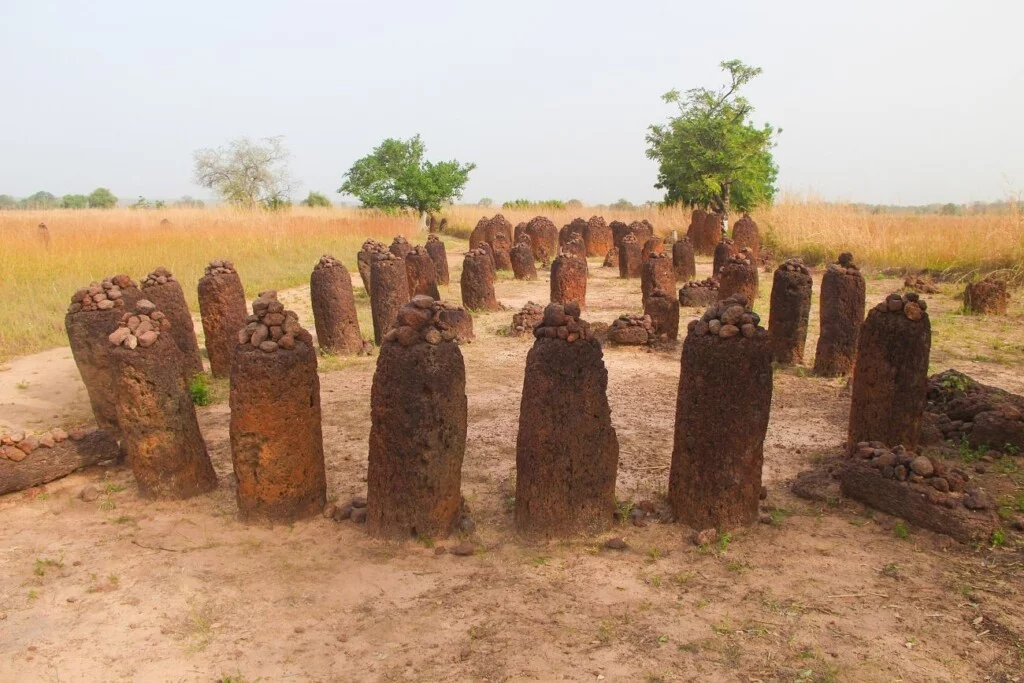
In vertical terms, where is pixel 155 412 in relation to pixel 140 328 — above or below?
below

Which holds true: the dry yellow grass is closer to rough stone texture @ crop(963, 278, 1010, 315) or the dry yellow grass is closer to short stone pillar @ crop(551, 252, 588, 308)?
rough stone texture @ crop(963, 278, 1010, 315)

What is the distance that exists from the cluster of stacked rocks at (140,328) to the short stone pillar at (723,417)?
3390 mm

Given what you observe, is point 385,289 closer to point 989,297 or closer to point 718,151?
point 989,297

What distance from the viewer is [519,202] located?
36094 mm

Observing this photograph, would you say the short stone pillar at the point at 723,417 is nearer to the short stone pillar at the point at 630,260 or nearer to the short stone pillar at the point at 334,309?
the short stone pillar at the point at 334,309

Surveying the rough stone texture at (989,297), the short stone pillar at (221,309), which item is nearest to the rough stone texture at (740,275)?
the rough stone texture at (989,297)

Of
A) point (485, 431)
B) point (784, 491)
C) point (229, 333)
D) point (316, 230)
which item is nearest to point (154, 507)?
point (485, 431)

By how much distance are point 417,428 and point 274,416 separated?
921 millimetres

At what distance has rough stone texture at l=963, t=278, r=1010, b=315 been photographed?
11195mm

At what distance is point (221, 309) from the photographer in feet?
26.5

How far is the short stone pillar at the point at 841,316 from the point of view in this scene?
7.81 m

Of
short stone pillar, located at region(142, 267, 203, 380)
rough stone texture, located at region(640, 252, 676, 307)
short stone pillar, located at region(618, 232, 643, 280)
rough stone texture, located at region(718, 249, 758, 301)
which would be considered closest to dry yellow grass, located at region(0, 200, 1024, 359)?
short stone pillar, located at region(142, 267, 203, 380)

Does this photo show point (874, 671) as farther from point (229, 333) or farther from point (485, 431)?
point (229, 333)

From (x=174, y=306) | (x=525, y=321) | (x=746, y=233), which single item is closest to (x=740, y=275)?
(x=525, y=321)
